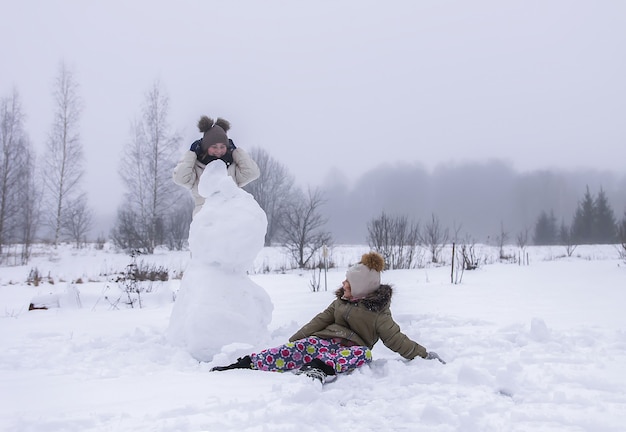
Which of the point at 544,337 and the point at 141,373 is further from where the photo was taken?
the point at 544,337

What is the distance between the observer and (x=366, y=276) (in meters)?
3.16

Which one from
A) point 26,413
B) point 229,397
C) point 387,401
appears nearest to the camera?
point 26,413

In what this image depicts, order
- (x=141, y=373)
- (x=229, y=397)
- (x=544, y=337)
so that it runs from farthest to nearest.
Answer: (x=544, y=337) → (x=141, y=373) → (x=229, y=397)

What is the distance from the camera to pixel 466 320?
3.91 meters

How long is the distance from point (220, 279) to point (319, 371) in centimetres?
136

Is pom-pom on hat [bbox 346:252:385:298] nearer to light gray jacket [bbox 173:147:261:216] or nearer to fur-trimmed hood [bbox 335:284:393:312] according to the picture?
fur-trimmed hood [bbox 335:284:393:312]

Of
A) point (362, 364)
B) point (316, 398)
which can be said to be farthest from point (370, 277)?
point (316, 398)

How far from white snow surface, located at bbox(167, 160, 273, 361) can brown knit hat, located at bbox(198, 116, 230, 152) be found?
23 cm

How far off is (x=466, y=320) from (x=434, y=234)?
9064 millimetres

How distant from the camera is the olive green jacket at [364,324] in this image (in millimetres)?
2957

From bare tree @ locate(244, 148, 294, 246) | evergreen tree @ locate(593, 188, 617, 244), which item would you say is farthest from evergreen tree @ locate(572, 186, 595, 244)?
bare tree @ locate(244, 148, 294, 246)

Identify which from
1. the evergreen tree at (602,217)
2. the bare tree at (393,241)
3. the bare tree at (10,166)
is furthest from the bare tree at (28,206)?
the evergreen tree at (602,217)

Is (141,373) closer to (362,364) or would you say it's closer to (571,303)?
(362,364)

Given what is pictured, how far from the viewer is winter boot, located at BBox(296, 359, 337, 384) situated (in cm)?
244
